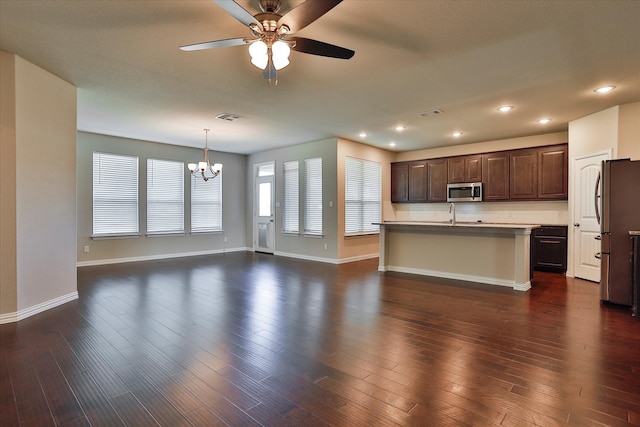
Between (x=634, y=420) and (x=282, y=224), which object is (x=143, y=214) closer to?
(x=282, y=224)

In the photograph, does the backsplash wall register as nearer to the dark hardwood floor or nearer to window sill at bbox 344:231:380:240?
window sill at bbox 344:231:380:240

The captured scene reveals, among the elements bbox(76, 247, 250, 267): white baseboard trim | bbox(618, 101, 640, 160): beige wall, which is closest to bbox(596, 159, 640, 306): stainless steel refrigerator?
bbox(618, 101, 640, 160): beige wall

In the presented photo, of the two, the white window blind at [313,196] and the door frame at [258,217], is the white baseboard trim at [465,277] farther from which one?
the door frame at [258,217]

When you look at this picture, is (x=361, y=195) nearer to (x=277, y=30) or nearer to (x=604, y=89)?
(x=604, y=89)

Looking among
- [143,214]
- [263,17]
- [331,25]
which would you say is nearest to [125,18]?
[263,17]

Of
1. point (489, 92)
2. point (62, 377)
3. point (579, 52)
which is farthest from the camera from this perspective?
point (489, 92)

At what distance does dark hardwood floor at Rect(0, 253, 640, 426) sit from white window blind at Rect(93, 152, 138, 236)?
8.93ft

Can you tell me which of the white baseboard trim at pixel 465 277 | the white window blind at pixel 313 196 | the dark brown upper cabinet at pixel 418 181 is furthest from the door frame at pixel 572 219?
the white window blind at pixel 313 196

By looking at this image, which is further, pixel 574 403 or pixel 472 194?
pixel 472 194

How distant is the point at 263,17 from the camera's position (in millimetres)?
2209

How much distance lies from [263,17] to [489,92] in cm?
323

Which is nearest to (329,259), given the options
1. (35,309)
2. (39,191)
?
(35,309)

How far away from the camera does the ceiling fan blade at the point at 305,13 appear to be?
1946mm

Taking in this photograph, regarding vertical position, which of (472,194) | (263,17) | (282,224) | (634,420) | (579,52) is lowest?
(634,420)
